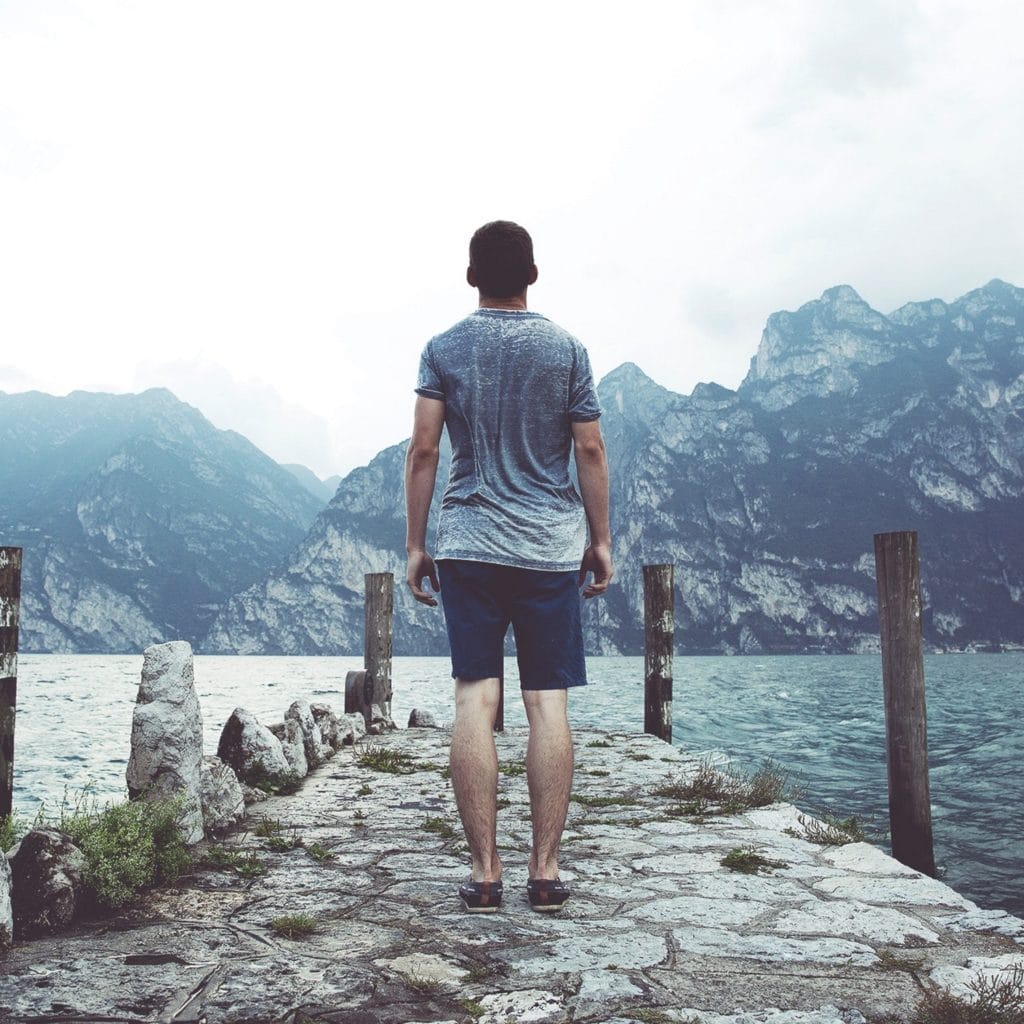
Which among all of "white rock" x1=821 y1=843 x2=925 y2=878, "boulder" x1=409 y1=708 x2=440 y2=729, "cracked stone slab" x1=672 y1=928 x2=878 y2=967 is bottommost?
"boulder" x1=409 y1=708 x2=440 y2=729

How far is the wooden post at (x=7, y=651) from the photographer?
221 inches

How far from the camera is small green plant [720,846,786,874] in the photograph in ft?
14.5

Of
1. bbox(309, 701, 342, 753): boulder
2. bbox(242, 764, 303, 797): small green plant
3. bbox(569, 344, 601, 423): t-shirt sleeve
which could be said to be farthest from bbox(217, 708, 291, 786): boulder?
bbox(569, 344, 601, 423): t-shirt sleeve

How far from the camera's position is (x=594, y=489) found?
3.67 metres

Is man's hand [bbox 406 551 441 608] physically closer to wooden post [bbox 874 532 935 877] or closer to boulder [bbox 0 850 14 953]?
boulder [bbox 0 850 14 953]

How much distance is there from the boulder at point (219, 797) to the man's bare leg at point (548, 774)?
2361mm

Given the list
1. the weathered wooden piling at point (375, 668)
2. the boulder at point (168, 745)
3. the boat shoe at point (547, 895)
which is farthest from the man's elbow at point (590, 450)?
the weathered wooden piling at point (375, 668)

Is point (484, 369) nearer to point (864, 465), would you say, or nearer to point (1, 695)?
point (1, 695)

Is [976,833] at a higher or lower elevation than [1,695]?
lower

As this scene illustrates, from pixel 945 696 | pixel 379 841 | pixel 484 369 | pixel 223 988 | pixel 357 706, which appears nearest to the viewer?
pixel 223 988

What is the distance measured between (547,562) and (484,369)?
0.86m

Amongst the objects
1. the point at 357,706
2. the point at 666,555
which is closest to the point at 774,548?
the point at 666,555

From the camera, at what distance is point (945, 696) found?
39875 millimetres

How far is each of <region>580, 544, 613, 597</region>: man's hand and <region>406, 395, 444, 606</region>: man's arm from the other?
0.65 m
